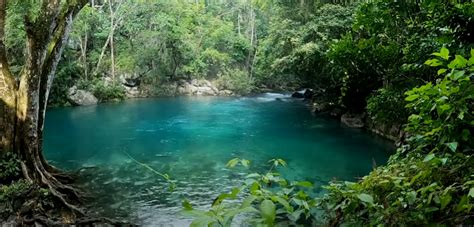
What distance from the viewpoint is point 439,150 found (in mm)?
2697

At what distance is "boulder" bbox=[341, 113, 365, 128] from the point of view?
19.6m

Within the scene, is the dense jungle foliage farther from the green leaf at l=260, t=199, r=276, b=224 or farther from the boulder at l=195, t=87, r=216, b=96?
the boulder at l=195, t=87, r=216, b=96

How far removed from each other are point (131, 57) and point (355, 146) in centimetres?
2445

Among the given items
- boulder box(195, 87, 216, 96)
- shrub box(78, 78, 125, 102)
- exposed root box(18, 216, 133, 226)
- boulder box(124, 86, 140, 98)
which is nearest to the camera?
exposed root box(18, 216, 133, 226)

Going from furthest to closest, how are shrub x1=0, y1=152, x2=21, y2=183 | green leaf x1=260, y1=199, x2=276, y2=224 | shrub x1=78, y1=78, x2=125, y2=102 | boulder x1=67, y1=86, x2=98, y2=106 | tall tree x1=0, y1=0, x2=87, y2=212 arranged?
1. shrub x1=78, y1=78, x2=125, y2=102
2. boulder x1=67, y1=86, x2=98, y2=106
3. tall tree x1=0, y1=0, x2=87, y2=212
4. shrub x1=0, y1=152, x2=21, y2=183
5. green leaf x1=260, y1=199, x2=276, y2=224

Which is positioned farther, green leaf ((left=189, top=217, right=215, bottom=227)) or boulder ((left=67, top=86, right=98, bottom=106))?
boulder ((left=67, top=86, right=98, bottom=106))

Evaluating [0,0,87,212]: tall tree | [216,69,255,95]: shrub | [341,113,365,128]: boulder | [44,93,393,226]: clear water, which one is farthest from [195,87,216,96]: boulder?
[0,0,87,212]: tall tree

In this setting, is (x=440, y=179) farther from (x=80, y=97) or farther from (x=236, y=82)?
(x=236, y=82)

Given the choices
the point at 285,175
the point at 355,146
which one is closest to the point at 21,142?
the point at 285,175

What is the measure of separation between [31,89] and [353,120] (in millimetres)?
15944

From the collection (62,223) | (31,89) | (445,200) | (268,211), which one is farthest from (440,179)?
(31,89)

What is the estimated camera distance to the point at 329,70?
20.6 metres

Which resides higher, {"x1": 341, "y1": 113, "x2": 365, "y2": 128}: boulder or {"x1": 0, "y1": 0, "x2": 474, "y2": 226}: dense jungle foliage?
{"x1": 0, "y1": 0, "x2": 474, "y2": 226}: dense jungle foliage

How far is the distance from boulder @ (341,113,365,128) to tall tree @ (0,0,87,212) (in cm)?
1496
